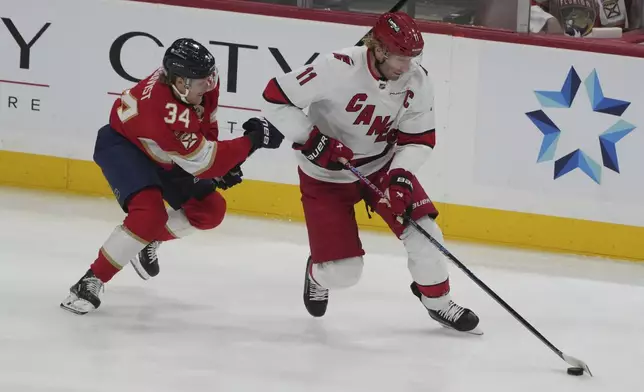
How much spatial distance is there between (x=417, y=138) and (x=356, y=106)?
9.3 inches

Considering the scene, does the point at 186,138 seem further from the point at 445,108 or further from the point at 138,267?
the point at 445,108

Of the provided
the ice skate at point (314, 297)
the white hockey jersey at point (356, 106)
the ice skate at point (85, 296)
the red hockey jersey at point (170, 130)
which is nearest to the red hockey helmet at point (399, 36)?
the white hockey jersey at point (356, 106)

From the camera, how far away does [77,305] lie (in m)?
3.43

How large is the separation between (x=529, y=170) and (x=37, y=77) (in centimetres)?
226

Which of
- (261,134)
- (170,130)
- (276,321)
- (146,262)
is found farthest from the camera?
(146,262)

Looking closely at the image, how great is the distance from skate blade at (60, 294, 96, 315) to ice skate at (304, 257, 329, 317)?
27.9 inches

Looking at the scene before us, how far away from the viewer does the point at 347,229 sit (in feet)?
11.2

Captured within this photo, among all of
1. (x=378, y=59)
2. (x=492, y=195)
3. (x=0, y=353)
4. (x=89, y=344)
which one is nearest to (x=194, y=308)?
(x=89, y=344)

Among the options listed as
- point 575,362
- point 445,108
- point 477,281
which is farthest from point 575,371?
point 445,108

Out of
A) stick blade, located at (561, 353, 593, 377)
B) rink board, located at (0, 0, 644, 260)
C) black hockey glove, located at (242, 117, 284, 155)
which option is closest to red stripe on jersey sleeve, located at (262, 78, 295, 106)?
black hockey glove, located at (242, 117, 284, 155)

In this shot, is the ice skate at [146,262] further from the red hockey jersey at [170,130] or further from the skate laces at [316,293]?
the skate laces at [316,293]

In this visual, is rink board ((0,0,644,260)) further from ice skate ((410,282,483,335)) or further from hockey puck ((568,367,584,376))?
hockey puck ((568,367,584,376))

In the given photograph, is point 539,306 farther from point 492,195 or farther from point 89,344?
point 89,344

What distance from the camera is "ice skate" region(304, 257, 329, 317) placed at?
3.58 metres
